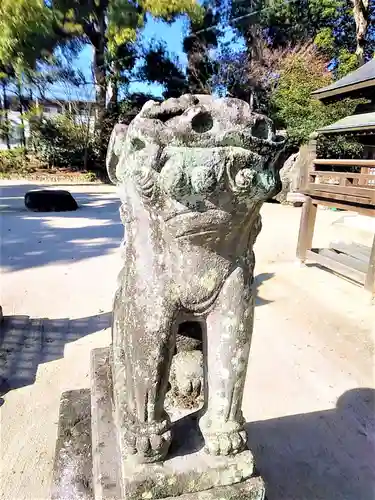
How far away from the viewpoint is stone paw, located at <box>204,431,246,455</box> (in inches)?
45.1

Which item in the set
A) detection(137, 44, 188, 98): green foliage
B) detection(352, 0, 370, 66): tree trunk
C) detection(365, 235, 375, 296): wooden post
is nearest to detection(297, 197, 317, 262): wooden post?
detection(365, 235, 375, 296): wooden post

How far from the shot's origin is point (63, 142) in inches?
670

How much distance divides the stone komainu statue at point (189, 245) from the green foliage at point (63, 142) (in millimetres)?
16748

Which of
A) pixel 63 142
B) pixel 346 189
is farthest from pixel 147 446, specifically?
pixel 63 142

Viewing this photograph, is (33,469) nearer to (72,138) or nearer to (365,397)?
(365,397)

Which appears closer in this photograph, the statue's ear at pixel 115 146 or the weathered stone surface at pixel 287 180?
the statue's ear at pixel 115 146

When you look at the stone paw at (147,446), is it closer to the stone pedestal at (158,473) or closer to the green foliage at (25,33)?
the stone pedestal at (158,473)

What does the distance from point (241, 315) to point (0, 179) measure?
15951 millimetres

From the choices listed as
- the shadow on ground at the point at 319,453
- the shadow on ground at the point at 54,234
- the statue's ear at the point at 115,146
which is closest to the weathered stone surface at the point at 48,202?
the shadow on ground at the point at 54,234

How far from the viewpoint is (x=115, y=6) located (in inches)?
589

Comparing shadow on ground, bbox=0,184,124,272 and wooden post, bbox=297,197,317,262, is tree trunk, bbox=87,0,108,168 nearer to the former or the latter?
shadow on ground, bbox=0,184,124,272

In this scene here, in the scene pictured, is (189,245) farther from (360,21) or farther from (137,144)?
(360,21)

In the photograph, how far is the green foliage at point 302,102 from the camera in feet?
39.9

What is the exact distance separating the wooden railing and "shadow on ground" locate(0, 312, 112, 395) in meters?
3.05
